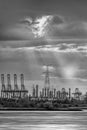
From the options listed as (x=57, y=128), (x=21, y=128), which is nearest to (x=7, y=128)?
(x=21, y=128)

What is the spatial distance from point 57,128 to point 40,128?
3295 millimetres

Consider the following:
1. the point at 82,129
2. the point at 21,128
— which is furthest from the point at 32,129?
the point at 82,129

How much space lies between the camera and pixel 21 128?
8912cm

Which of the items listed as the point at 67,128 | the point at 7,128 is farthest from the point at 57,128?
A: the point at 7,128

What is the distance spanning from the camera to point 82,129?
86500 millimetres

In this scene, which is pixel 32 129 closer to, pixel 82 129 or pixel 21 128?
pixel 21 128

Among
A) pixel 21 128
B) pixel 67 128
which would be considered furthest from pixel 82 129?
pixel 21 128

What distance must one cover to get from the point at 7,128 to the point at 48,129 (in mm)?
7679

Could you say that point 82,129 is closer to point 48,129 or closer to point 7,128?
point 48,129

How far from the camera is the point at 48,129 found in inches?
3465

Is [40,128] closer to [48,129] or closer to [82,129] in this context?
[48,129]

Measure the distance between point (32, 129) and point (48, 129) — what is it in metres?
3.11

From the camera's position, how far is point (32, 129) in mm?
87062

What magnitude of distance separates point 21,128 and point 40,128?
3803 mm
